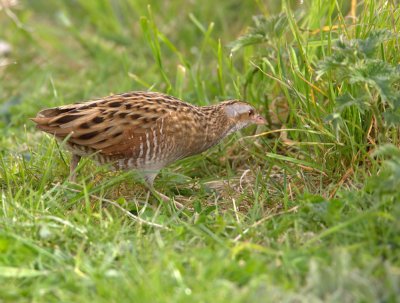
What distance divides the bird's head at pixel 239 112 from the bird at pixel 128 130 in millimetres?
296

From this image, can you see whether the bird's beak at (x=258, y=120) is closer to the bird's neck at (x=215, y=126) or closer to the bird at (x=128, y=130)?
the bird's neck at (x=215, y=126)

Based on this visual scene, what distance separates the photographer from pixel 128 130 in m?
4.47

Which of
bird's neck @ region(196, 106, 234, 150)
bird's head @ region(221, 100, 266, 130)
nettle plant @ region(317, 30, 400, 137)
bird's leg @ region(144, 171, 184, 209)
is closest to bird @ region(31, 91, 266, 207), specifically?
bird's leg @ region(144, 171, 184, 209)

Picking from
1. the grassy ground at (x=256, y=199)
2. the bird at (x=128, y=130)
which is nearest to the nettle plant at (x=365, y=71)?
the grassy ground at (x=256, y=199)

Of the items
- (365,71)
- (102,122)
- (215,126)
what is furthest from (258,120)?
(365,71)

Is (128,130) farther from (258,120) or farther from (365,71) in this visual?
(365,71)

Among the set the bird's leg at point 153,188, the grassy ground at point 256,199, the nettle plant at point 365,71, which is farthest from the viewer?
the bird's leg at point 153,188

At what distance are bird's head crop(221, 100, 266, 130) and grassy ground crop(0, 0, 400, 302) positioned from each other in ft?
0.43

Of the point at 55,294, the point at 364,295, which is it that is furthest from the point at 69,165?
the point at 364,295

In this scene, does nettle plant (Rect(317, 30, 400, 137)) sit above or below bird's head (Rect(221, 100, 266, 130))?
above

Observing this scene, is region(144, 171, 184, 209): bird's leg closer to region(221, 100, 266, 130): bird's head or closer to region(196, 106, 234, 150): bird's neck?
region(196, 106, 234, 150): bird's neck

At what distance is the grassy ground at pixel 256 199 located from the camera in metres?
3.18

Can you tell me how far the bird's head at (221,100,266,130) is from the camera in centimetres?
504

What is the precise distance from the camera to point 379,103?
4.29 metres
